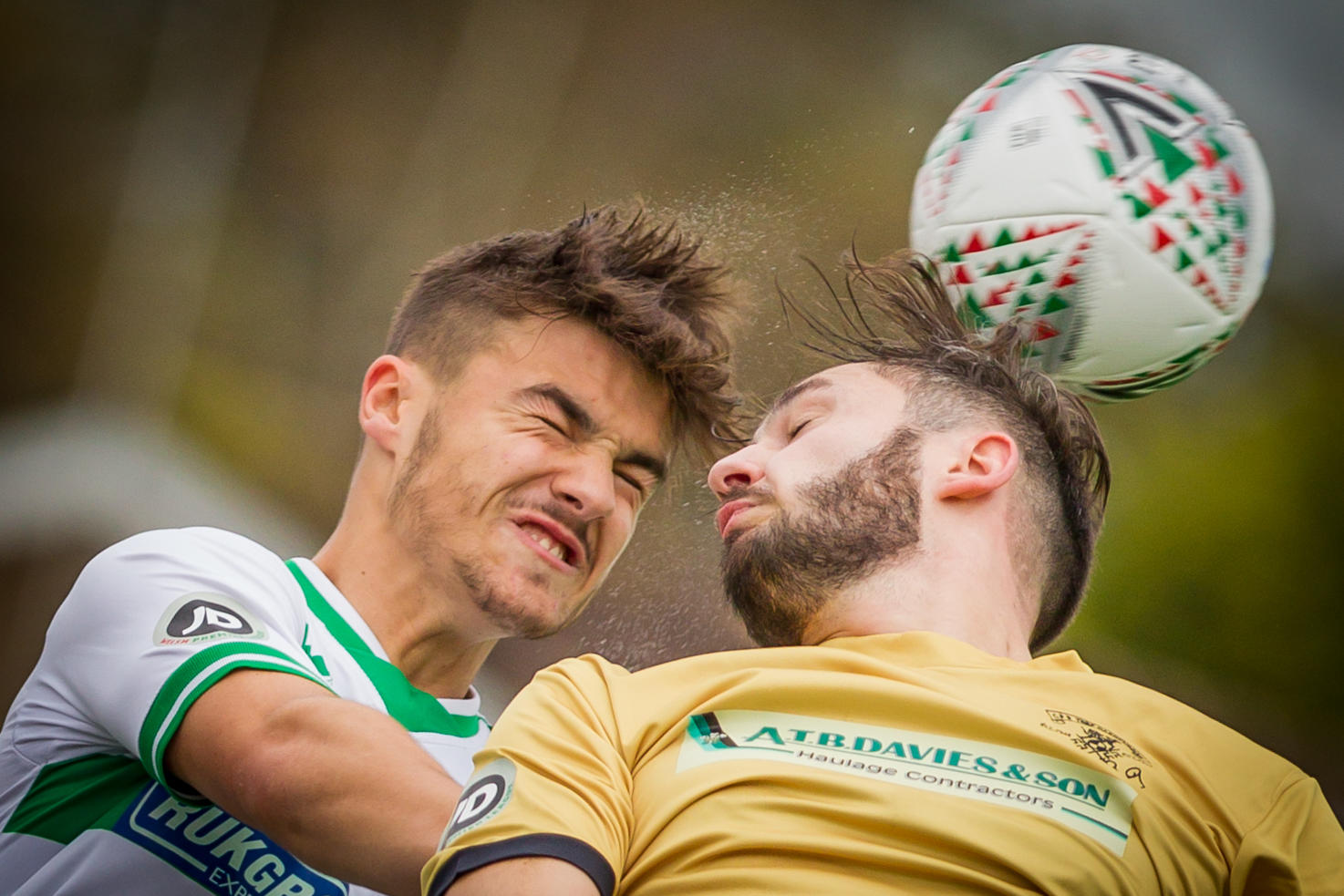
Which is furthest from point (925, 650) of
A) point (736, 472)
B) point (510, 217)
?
point (510, 217)

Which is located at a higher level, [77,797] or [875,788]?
[875,788]

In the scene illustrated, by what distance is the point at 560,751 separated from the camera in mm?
1057

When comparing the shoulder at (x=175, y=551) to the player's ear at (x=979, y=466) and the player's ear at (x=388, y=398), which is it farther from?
the player's ear at (x=979, y=466)

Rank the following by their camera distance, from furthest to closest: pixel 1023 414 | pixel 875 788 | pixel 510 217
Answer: pixel 510 217 → pixel 1023 414 → pixel 875 788

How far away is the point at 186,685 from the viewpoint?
1225 mm

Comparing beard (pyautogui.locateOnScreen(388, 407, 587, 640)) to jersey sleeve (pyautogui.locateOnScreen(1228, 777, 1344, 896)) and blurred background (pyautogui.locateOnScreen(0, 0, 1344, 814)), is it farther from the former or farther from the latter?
blurred background (pyautogui.locateOnScreen(0, 0, 1344, 814))

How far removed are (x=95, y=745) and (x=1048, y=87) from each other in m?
1.48

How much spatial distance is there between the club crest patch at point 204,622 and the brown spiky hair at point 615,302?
638mm

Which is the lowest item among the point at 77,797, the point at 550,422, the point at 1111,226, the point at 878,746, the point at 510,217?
the point at 77,797

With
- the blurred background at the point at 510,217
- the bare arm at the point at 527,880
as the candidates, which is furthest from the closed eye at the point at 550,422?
the blurred background at the point at 510,217

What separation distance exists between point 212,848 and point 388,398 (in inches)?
31.6

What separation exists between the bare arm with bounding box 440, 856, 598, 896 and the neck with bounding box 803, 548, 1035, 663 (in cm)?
50

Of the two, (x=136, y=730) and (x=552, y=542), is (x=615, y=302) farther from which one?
(x=136, y=730)

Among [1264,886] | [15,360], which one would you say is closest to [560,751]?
[1264,886]
